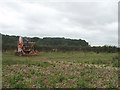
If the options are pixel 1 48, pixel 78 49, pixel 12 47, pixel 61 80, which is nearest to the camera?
pixel 61 80

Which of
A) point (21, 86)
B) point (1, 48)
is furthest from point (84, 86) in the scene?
point (1, 48)

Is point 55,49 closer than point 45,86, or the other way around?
point 45,86

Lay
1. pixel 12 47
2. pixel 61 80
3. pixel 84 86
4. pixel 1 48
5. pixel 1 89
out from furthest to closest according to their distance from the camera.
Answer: pixel 12 47 → pixel 1 48 → pixel 61 80 → pixel 84 86 → pixel 1 89

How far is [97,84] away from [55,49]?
1748 centimetres

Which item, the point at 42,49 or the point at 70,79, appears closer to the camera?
the point at 70,79

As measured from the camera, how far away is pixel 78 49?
23.7 metres

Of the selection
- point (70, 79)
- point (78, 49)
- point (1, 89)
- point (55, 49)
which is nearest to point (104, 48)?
point (78, 49)

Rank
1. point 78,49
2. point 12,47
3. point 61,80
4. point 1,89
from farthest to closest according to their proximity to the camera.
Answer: point 78,49 → point 12,47 → point 61,80 → point 1,89

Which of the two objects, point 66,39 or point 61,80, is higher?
point 66,39

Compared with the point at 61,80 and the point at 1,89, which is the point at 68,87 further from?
the point at 1,89

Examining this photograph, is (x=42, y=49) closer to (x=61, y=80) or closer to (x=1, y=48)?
(x=1, y=48)

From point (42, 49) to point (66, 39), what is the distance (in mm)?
12284

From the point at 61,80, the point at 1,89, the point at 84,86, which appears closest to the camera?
the point at 1,89

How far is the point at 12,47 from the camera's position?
69.5 ft
